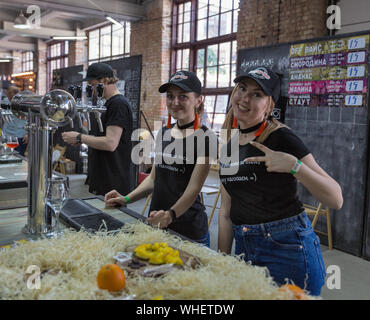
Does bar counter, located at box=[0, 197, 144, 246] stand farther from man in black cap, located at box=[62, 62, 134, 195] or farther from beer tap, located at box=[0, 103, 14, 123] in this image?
man in black cap, located at box=[62, 62, 134, 195]

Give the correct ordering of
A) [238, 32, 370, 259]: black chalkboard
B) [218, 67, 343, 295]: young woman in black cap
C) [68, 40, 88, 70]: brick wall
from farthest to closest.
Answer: [68, 40, 88, 70]: brick wall < [238, 32, 370, 259]: black chalkboard < [218, 67, 343, 295]: young woman in black cap

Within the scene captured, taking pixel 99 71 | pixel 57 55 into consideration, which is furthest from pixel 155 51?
pixel 57 55

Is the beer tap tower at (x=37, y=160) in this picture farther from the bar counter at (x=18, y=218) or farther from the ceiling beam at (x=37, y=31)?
the ceiling beam at (x=37, y=31)

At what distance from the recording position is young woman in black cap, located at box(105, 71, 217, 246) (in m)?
1.80

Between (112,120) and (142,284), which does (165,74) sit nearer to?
(112,120)

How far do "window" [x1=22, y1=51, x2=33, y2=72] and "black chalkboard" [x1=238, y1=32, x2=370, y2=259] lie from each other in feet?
51.4

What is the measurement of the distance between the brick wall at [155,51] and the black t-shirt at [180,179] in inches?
276

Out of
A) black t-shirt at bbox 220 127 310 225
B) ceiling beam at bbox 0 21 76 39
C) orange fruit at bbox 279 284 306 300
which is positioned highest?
ceiling beam at bbox 0 21 76 39

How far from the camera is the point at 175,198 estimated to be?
6.17ft

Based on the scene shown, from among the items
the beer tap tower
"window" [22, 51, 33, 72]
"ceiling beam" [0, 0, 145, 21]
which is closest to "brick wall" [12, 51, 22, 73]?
"window" [22, 51, 33, 72]

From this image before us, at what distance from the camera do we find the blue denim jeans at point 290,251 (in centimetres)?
146

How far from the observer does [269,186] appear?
1.51 metres

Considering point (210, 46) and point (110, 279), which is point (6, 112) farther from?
point (210, 46)

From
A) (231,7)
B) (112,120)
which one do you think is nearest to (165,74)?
(231,7)
